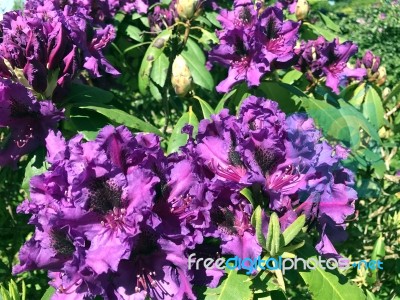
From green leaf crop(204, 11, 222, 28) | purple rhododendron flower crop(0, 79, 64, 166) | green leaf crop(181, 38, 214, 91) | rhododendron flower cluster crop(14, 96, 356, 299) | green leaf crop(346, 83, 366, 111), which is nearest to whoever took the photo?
rhododendron flower cluster crop(14, 96, 356, 299)

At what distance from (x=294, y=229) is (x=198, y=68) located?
1220mm

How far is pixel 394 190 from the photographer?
7.75 feet

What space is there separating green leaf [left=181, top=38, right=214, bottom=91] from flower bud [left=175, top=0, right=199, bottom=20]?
251 mm

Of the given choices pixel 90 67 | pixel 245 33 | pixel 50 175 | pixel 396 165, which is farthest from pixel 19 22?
pixel 396 165

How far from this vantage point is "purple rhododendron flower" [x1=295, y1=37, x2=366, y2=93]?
2.00 metres

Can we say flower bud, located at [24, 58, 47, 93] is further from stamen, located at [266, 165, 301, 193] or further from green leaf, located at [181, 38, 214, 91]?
green leaf, located at [181, 38, 214, 91]

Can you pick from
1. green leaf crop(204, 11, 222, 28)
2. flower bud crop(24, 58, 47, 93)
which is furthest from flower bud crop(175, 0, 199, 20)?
flower bud crop(24, 58, 47, 93)

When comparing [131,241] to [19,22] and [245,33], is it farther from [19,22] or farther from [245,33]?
[245,33]

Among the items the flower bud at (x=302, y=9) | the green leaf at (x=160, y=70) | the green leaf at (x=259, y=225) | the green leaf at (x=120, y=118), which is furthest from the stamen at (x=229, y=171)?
the flower bud at (x=302, y=9)

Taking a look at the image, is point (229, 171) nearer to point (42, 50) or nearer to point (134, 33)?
point (42, 50)

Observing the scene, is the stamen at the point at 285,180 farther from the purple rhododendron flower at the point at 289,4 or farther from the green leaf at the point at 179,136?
the purple rhododendron flower at the point at 289,4

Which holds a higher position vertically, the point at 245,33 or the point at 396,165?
the point at 245,33

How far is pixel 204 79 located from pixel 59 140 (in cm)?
102

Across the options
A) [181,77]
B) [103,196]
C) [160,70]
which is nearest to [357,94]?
[160,70]
